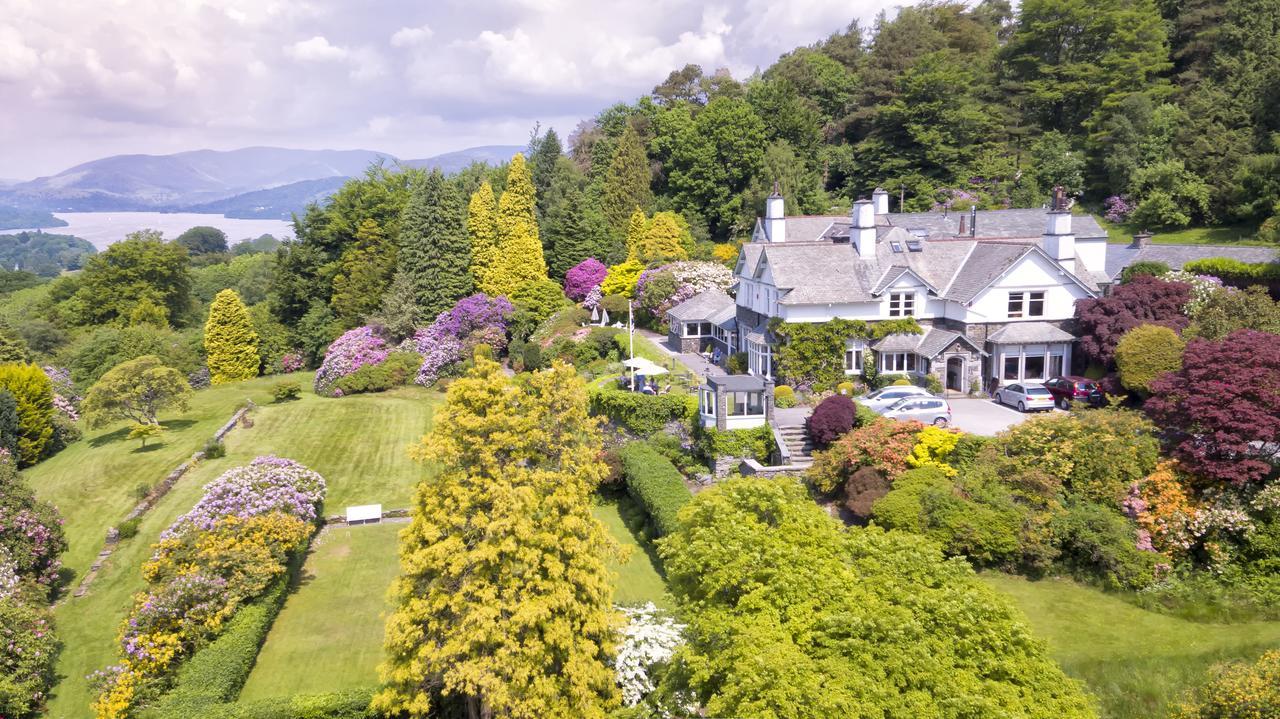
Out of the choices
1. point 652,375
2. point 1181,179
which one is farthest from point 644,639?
point 1181,179

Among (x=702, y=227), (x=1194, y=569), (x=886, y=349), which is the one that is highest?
(x=702, y=227)

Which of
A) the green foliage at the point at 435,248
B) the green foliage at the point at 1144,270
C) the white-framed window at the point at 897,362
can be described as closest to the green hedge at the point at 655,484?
the white-framed window at the point at 897,362

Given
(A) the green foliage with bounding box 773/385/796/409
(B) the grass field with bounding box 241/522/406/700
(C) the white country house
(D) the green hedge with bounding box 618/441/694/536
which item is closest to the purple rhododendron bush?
(B) the grass field with bounding box 241/522/406/700

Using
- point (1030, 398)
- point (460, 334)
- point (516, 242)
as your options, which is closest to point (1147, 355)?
point (1030, 398)

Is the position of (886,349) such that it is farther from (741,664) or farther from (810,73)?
(810,73)

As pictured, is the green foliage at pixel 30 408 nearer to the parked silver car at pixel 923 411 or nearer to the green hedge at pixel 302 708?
the green hedge at pixel 302 708
